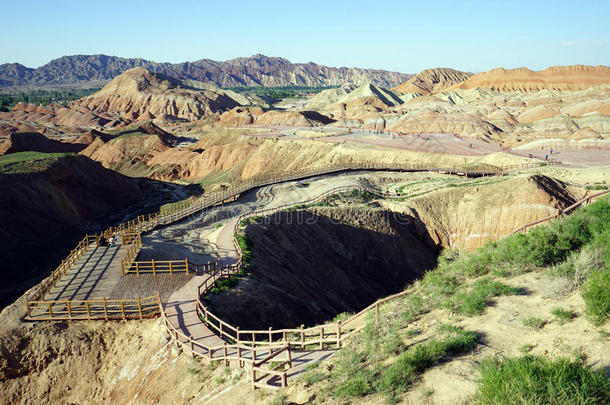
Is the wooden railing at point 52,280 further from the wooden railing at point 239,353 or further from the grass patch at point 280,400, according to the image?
the grass patch at point 280,400

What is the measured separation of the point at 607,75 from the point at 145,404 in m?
170

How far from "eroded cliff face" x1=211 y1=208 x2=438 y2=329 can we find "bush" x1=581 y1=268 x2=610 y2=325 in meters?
13.9

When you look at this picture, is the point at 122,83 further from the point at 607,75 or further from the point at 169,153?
the point at 607,75

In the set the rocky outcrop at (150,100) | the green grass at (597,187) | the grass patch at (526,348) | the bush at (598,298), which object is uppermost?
the rocky outcrop at (150,100)

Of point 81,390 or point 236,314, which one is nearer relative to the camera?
point 81,390

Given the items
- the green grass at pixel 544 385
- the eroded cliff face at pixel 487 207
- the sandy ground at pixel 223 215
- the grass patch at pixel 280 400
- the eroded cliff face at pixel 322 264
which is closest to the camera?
the green grass at pixel 544 385

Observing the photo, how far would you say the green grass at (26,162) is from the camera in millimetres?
50469

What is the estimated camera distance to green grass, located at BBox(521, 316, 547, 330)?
10219 millimetres

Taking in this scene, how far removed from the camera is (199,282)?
2180 centimetres

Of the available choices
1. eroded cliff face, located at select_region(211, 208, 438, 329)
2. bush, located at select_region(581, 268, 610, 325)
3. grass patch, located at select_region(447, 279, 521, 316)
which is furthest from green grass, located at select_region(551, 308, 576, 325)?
eroded cliff face, located at select_region(211, 208, 438, 329)

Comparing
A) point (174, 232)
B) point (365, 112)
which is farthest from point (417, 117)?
point (174, 232)

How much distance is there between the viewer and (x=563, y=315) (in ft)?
33.0

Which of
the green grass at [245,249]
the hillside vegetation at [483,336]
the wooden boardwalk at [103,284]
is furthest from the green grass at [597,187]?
the wooden boardwalk at [103,284]

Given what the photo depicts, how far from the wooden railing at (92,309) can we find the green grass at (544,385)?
47.4 ft
